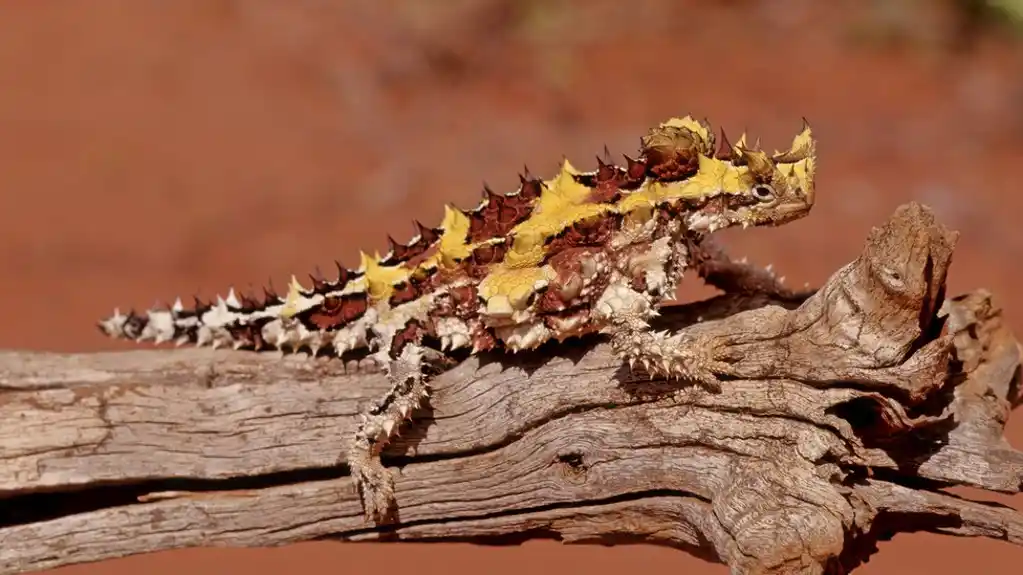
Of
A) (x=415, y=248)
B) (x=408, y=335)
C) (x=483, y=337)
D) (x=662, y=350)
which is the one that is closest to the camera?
(x=662, y=350)

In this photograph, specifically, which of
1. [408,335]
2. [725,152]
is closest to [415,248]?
[408,335]

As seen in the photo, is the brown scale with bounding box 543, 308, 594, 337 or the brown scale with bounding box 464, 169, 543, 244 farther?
the brown scale with bounding box 464, 169, 543, 244

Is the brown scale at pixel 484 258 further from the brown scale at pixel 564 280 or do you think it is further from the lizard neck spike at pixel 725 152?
the lizard neck spike at pixel 725 152

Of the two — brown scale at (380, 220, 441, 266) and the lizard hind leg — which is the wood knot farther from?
brown scale at (380, 220, 441, 266)

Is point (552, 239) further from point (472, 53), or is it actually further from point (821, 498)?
point (472, 53)

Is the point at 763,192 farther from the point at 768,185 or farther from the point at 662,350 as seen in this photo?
the point at 662,350

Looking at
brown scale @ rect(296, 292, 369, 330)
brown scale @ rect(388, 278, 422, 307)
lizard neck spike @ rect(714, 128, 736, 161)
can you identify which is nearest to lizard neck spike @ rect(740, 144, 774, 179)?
lizard neck spike @ rect(714, 128, 736, 161)

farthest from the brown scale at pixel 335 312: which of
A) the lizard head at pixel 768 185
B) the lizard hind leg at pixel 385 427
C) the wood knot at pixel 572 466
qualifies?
the lizard head at pixel 768 185
